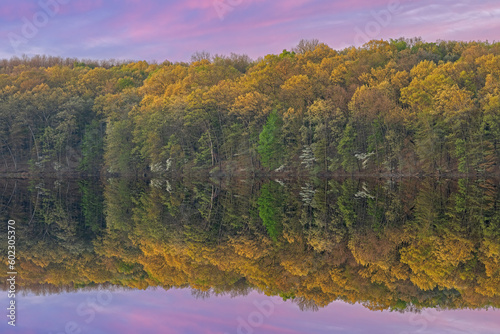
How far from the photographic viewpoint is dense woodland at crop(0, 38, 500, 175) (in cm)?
6900

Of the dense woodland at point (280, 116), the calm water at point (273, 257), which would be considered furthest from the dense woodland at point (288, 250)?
the dense woodland at point (280, 116)

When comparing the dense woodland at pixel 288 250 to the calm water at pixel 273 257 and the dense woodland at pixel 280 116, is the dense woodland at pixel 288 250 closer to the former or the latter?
the calm water at pixel 273 257

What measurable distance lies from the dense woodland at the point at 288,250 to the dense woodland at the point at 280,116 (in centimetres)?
3703

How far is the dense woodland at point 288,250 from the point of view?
15172mm

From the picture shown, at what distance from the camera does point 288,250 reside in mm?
19891

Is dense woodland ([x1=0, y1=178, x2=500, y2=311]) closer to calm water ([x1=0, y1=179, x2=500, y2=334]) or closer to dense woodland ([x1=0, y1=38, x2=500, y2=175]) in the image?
calm water ([x1=0, y1=179, x2=500, y2=334])

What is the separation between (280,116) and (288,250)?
62.6 m

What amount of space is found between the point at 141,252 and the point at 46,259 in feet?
11.8

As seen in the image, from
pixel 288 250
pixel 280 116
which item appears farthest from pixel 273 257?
pixel 280 116

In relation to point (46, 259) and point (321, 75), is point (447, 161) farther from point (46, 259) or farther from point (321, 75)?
point (46, 259)

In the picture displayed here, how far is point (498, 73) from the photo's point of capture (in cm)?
7081

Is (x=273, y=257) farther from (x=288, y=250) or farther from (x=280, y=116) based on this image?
(x=280, y=116)

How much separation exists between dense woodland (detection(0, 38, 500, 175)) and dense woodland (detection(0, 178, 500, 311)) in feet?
121

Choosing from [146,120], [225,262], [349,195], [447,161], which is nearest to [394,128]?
[447,161]
